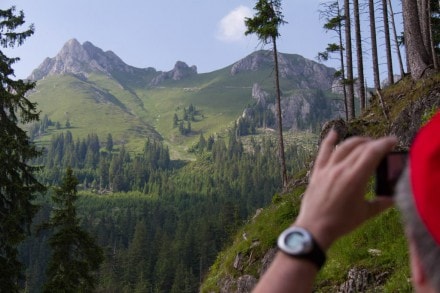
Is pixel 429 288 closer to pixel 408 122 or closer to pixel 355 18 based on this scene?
pixel 408 122

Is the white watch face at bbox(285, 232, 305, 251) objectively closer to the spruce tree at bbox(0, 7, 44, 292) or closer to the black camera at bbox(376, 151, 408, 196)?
the black camera at bbox(376, 151, 408, 196)

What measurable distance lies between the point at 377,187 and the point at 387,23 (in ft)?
102

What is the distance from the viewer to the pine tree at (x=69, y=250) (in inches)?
892

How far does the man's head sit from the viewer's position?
46.6 inches

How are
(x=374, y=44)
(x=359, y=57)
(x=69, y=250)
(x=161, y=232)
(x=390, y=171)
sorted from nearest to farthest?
(x=390, y=171)
(x=69, y=250)
(x=359, y=57)
(x=374, y=44)
(x=161, y=232)

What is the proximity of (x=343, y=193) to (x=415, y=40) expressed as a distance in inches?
626

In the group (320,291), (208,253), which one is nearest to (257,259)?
(320,291)

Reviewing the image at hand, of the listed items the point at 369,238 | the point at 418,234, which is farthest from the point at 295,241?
the point at 369,238

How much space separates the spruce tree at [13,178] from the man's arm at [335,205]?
15.7m

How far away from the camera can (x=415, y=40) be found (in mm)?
15398

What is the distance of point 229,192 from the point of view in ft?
584

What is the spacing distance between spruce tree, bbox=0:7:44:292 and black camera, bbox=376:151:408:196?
15873mm

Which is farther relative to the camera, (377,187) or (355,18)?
(355,18)

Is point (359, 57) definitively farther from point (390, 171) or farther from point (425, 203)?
point (425, 203)
